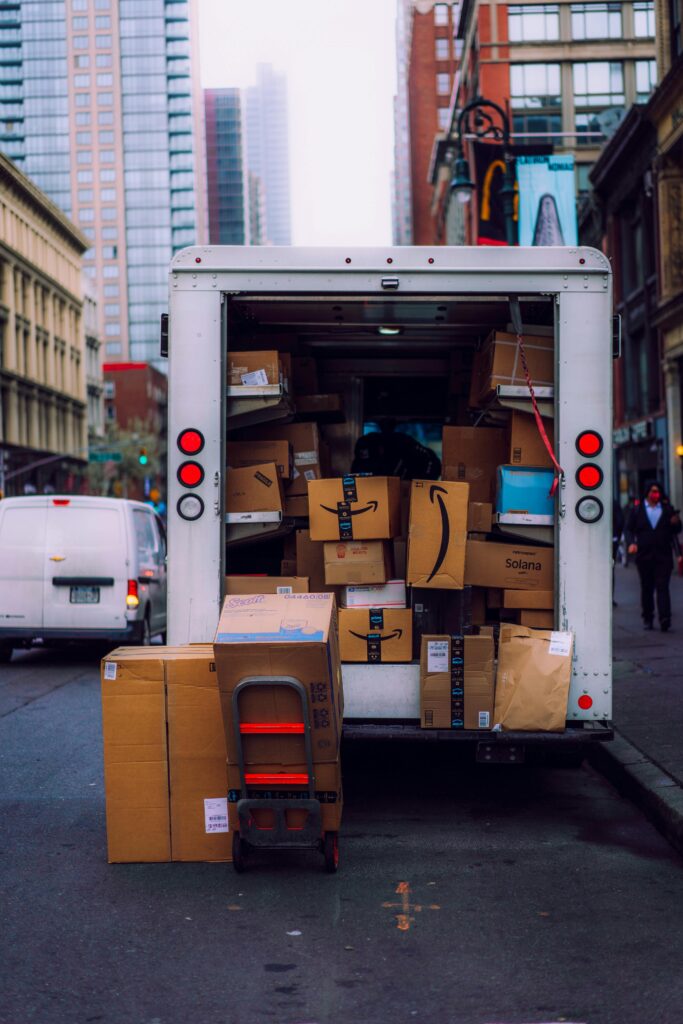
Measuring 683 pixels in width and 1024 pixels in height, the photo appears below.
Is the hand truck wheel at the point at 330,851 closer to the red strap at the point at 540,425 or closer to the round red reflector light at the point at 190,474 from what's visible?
the round red reflector light at the point at 190,474

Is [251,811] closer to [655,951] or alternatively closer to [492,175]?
[655,951]

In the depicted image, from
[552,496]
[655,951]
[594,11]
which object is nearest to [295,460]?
[552,496]

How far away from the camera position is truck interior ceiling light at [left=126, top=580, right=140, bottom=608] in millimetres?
13977

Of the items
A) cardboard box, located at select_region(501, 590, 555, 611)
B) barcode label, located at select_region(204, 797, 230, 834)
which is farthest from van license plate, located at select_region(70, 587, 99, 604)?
barcode label, located at select_region(204, 797, 230, 834)

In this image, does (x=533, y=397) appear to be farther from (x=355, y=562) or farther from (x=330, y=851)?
(x=330, y=851)

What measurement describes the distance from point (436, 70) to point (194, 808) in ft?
386

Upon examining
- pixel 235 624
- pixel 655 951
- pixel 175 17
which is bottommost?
pixel 655 951

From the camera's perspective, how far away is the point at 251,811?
5.63m

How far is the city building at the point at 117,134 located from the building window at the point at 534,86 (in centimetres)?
11019

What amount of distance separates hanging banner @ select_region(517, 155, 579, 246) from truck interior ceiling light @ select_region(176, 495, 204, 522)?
20466 millimetres

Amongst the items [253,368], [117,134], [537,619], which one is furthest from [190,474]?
[117,134]

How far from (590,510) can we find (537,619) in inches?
27.8

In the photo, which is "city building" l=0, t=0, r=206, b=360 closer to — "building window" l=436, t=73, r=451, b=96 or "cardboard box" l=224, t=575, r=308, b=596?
"building window" l=436, t=73, r=451, b=96

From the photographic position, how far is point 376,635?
667 centimetres
